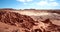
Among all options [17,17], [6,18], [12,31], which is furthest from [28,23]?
[12,31]

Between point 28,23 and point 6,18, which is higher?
point 6,18

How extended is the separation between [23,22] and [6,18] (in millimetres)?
2182

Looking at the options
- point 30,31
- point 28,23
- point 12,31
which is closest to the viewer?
point 12,31

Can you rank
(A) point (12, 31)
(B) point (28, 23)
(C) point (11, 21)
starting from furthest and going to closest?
(B) point (28, 23), (C) point (11, 21), (A) point (12, 31)

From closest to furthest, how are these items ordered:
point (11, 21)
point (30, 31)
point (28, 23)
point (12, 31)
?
point (12, 31) → point (30, 31) → point (11, 21) → point (28, 23)

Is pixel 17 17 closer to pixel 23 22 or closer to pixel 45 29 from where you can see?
pixel 23 22

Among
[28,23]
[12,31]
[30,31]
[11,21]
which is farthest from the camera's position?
[28,23]

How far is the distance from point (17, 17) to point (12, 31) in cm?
523

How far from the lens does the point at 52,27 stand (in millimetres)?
15719

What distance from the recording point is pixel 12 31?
10.5 m

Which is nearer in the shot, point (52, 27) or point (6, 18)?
point (6, 18)

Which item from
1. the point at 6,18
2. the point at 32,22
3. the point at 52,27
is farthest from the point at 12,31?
the point at 52,27

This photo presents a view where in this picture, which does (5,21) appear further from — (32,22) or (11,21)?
(32,22)

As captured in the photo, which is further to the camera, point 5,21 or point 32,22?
point 32,22
